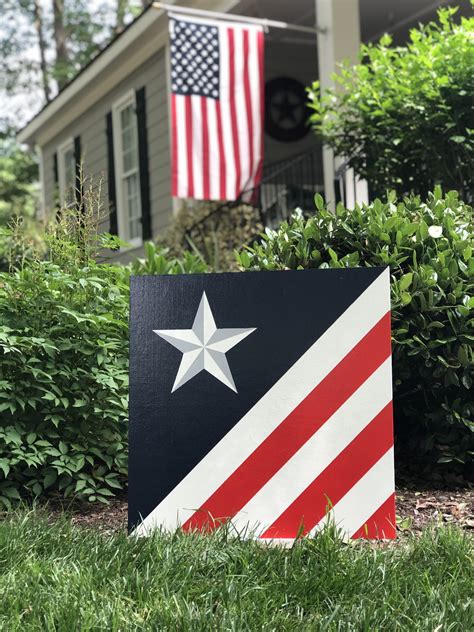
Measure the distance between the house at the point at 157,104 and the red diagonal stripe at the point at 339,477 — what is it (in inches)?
302

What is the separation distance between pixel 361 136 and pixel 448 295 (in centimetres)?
365

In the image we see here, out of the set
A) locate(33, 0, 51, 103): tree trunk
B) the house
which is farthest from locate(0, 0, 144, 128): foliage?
the house

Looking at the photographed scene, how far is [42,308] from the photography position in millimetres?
4020

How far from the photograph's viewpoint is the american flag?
858cm

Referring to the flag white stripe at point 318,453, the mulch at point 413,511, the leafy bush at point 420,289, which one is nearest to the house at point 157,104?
the leafy bush at point 420,289

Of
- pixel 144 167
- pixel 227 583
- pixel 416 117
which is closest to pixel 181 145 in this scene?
pixel 416 117

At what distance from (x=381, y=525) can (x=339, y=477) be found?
0.69ft

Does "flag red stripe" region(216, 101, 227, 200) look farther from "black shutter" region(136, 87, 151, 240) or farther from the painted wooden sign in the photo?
the painted wooden sign

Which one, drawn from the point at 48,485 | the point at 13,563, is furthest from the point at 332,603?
the point at 48,485

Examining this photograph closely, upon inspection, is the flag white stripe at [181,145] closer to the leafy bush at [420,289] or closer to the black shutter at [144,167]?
the black shutter at [144,167]

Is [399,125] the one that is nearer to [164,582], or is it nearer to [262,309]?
[262,309]

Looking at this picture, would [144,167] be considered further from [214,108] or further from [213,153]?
[213,153]

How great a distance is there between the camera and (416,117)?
21.3 feet

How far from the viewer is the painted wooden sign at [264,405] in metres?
2.88
